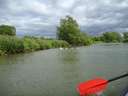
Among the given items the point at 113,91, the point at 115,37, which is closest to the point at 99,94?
the point at 113,91

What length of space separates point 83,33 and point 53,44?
2250 cm

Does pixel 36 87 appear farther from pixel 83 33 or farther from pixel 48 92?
pixel 83 33

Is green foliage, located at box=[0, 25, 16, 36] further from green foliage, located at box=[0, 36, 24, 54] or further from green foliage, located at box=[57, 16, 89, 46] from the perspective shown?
green foliage, located at box=[0, 36, 24, 54]

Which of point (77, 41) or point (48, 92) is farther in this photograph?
point (77, 41)

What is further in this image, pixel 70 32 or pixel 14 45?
pixel 70 32

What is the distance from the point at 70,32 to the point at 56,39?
5702 millimetres

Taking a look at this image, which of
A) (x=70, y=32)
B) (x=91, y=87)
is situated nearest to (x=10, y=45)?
(x=91, y=87)

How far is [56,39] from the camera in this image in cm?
6225

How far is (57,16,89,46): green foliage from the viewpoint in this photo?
66.1 metres

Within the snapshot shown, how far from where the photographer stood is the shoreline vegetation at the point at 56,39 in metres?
31.6

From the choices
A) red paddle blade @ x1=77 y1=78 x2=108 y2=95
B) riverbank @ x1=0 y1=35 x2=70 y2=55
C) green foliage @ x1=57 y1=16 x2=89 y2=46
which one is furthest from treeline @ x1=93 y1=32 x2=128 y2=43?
red paddle blade @ x1=77 y1=78 x2=108 y2=95

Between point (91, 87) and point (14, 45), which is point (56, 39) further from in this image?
point (91, 87)

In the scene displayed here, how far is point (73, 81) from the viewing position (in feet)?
40.3

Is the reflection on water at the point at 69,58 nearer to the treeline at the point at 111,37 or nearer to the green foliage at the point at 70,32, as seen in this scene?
the green foliage at the point at 70,32
